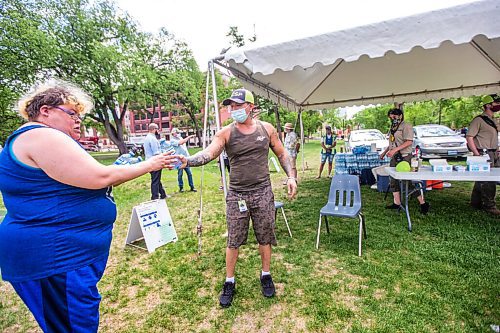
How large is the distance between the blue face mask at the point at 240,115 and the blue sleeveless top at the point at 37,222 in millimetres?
1458

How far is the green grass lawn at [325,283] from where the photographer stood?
2.37 m

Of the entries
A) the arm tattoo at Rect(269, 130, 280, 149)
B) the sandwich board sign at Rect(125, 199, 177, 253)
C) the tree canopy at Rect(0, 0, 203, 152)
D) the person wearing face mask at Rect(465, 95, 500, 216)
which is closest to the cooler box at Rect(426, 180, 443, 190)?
the person wearing face mask at Rect(465, 95, 500, 216)

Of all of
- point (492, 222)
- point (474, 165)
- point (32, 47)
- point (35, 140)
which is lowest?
point (492, 222)

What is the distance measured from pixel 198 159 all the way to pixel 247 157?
1.52 ft

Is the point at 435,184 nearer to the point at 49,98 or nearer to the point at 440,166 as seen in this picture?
the point at 440,166

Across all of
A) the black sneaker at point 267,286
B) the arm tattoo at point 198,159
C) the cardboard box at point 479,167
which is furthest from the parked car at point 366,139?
the arm tattoo at point 198,159

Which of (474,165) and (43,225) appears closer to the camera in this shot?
(43,225)

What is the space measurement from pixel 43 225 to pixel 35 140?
394 millimetres

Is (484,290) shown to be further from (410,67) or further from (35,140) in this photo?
(410,67)

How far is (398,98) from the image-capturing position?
7.36 metres

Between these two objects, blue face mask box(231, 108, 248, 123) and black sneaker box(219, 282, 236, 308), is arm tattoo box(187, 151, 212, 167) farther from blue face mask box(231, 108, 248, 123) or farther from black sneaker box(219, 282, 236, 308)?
black sneaker box(219, 282, 236, 308)

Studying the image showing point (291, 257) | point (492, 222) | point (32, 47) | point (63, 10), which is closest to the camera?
point (291, 257)

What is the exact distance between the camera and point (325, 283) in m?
2.91


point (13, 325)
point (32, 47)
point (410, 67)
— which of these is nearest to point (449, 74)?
point (410, 67)
